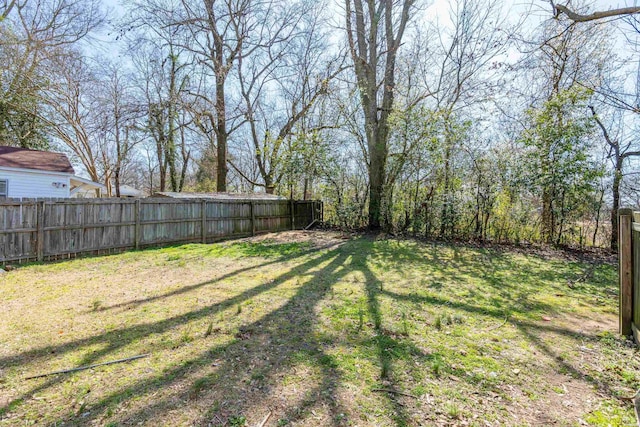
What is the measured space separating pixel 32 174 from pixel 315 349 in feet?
42.1

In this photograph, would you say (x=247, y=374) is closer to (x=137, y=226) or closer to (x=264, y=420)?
(x=264, y=420)

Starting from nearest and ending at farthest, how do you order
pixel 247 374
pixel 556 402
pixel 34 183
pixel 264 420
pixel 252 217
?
pixel 264 420
pixel 556 402
pixel 247 374
pixel 34 183
pixel 252 217

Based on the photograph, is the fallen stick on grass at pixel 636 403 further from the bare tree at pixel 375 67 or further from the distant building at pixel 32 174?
the distant building at pixel 32 174

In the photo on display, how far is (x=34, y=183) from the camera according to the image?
10789 millimetres

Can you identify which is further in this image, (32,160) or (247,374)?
(32,160)

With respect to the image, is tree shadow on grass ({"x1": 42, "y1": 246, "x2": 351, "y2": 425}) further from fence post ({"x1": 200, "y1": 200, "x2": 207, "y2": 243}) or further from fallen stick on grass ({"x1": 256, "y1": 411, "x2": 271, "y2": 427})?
fence post ({"x1": 200, "y1": 200, "x2": 207, "y2": 243})

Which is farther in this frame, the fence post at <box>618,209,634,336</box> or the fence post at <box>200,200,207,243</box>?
the fence post at <box>200,200,207,243</box>

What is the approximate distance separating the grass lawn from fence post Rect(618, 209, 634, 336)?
195 mm

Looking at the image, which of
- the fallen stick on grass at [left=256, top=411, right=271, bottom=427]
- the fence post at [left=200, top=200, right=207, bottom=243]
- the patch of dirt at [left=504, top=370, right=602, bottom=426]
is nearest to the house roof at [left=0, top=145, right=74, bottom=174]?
the fence post at [left=200, top=200, right=207, bottom=243]

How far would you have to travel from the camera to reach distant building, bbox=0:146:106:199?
10.2m

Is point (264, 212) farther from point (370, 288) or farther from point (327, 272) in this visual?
point (370, 288)

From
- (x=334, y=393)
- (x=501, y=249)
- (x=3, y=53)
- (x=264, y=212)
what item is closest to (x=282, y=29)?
(x=264, y=212)

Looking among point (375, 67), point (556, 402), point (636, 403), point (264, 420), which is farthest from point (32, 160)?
point (636, 403)

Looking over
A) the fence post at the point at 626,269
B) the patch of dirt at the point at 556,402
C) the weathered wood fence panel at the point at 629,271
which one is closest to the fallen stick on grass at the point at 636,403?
the patch of dirt at the point at 556,402
